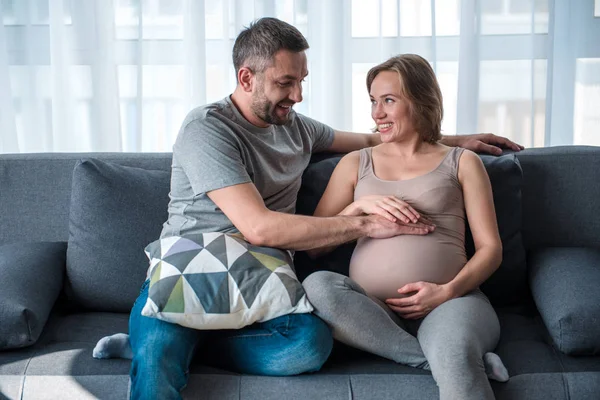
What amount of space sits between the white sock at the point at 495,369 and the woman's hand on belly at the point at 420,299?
220 millimetres

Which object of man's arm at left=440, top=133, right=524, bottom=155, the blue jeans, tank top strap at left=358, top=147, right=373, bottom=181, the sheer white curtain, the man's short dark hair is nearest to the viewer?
the blue jeans

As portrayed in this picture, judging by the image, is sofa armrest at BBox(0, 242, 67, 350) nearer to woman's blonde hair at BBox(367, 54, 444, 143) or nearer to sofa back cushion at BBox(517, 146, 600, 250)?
woman's blonde hair at BBox(367, 54, 444, 143)

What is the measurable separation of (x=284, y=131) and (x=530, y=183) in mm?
753

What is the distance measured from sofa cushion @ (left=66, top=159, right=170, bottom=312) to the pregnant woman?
50 cm

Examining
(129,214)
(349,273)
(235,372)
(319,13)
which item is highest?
(319,13)

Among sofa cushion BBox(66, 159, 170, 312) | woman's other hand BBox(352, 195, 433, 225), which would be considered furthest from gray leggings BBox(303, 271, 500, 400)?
sofa cushion BBox(66, 159, 170, 312)

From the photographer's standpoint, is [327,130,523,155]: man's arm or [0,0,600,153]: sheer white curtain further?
[0,0,600,153]: sheer white curtain

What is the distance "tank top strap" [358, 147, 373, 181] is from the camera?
7.77 ft

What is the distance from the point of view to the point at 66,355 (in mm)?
2068

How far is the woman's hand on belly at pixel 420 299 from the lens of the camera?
82.3 inches

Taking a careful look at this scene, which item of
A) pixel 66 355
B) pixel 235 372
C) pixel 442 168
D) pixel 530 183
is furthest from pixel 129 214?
pixel 530 183

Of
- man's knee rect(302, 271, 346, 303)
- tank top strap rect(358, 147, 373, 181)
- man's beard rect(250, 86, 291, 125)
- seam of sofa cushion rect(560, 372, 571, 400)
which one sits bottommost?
seam of sofa cushion rect(560, 372, 571, 400)

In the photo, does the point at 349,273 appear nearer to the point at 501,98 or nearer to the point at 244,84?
the point at 244,84

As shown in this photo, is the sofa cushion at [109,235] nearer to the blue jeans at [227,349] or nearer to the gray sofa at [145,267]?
the gray sofa at [145,267]
